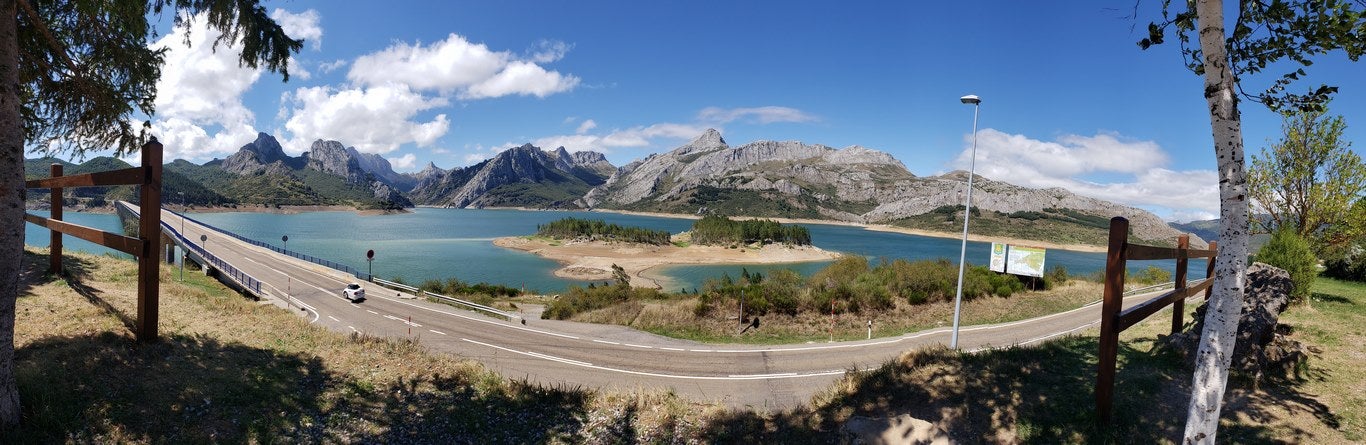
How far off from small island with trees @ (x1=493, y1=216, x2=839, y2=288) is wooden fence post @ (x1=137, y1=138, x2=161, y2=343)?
56.9 metres

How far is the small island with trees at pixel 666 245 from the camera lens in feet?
249

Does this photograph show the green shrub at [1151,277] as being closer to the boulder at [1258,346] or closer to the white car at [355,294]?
the boulder at [1258,346]

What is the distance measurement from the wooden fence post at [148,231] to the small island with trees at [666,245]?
187ft

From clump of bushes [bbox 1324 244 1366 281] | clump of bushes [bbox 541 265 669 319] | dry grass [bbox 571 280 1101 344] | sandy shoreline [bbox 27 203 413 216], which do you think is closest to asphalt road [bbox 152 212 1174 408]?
dry grass [bbox 571 280 1101 344]

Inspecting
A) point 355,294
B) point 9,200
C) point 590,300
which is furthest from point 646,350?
point 355,294

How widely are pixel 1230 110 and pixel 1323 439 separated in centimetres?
459

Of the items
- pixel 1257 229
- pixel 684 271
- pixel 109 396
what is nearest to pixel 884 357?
pixel 1257 229

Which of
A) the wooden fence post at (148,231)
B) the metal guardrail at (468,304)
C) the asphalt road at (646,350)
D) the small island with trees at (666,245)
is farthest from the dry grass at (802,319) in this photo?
the small island with trees at (666,245)

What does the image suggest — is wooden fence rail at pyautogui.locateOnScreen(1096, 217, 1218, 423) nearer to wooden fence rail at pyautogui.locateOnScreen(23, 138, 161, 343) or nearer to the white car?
wooden fence rail at pyautogui.locateOnScreen(23, 138, 161, 343)

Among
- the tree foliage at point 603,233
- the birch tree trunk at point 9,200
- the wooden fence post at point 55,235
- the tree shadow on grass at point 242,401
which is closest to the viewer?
the birch tree trunk at point 9,200

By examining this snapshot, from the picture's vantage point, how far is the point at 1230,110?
3900 millimetres

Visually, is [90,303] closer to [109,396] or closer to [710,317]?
[109,396]

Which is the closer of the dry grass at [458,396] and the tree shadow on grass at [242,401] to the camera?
the tree shadow on grass at [242,401]

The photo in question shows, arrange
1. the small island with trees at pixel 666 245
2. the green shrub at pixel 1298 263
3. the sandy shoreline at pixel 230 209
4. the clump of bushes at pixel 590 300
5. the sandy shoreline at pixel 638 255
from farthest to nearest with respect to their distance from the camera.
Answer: the sandy shoreline at pixel 230 209 < the small island with trees at pixel 666 245 < the sandy shoreline at pixel 638 255 < the clump of bushes at pixel 590 300 < the green shrub at pixel 1298 263
